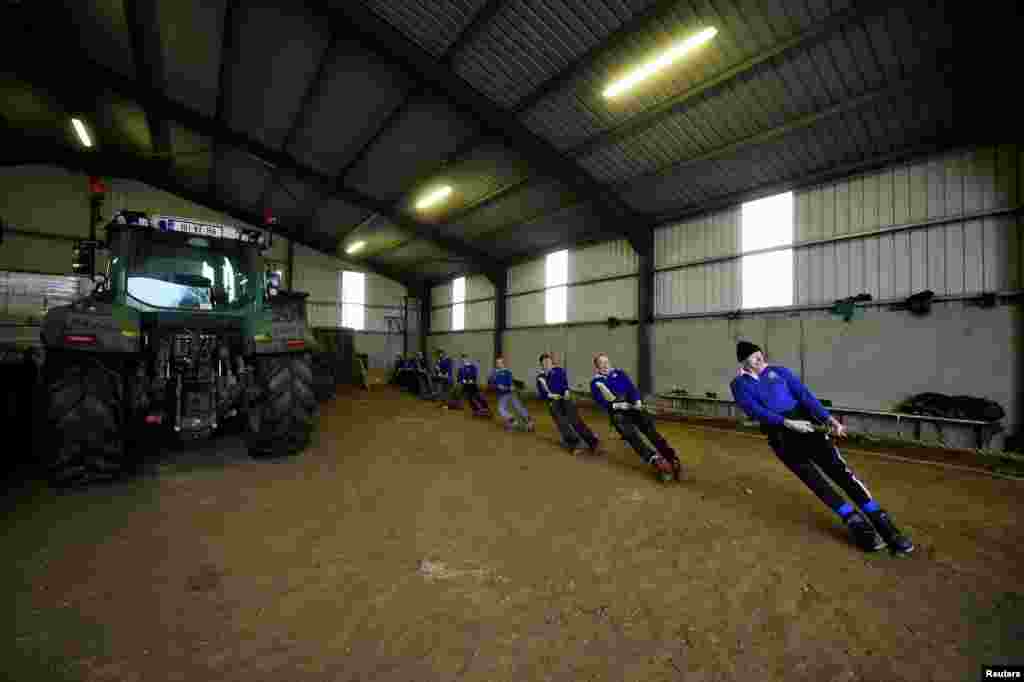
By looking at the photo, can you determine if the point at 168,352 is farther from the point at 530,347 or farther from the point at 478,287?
the point at 478,287

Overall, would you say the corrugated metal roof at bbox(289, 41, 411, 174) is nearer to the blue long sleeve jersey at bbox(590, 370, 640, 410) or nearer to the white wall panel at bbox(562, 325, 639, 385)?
the blue long sleeve jersey at bbox(590, 370, 640, 410)

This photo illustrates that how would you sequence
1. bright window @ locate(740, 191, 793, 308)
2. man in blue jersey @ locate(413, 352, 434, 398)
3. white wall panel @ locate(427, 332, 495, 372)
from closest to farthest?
1. bright window @ locate(740, 191, 793, 308)
2. man in blue jersey @ locate(413, 352, 434, 398)
3. white wall panel @ locate(427, 332, 495, 372)

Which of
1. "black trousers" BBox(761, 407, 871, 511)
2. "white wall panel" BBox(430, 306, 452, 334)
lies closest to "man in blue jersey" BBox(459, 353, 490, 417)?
"black trousers" BBox(761, 407, 871, 511)

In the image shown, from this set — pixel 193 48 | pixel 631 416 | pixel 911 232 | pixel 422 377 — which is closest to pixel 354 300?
pixel 422 377

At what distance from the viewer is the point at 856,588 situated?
2748 millimetres

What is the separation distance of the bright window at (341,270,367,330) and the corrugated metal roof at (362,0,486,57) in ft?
53.5

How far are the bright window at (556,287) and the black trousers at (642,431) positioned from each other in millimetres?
10337

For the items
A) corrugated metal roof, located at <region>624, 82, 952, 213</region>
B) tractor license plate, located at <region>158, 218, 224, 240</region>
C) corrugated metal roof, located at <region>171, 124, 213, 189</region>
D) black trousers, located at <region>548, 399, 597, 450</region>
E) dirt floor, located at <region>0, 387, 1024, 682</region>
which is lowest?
dirt floor, located at <region>0, 387, 1024, 682</region>

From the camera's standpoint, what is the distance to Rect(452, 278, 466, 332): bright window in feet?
70.9

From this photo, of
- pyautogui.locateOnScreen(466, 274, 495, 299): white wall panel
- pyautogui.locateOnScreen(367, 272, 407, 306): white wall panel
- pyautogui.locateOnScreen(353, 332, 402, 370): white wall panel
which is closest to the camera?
pyautogui.locateOnScreen(466, 274, 495, 299): white wall panel

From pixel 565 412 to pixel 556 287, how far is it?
9.89 metres

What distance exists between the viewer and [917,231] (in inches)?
323

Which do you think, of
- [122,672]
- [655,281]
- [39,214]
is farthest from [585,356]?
[39,214]

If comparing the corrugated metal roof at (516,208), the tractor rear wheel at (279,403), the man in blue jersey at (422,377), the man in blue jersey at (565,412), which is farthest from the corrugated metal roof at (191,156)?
the man in blue jersey at (565,412)
